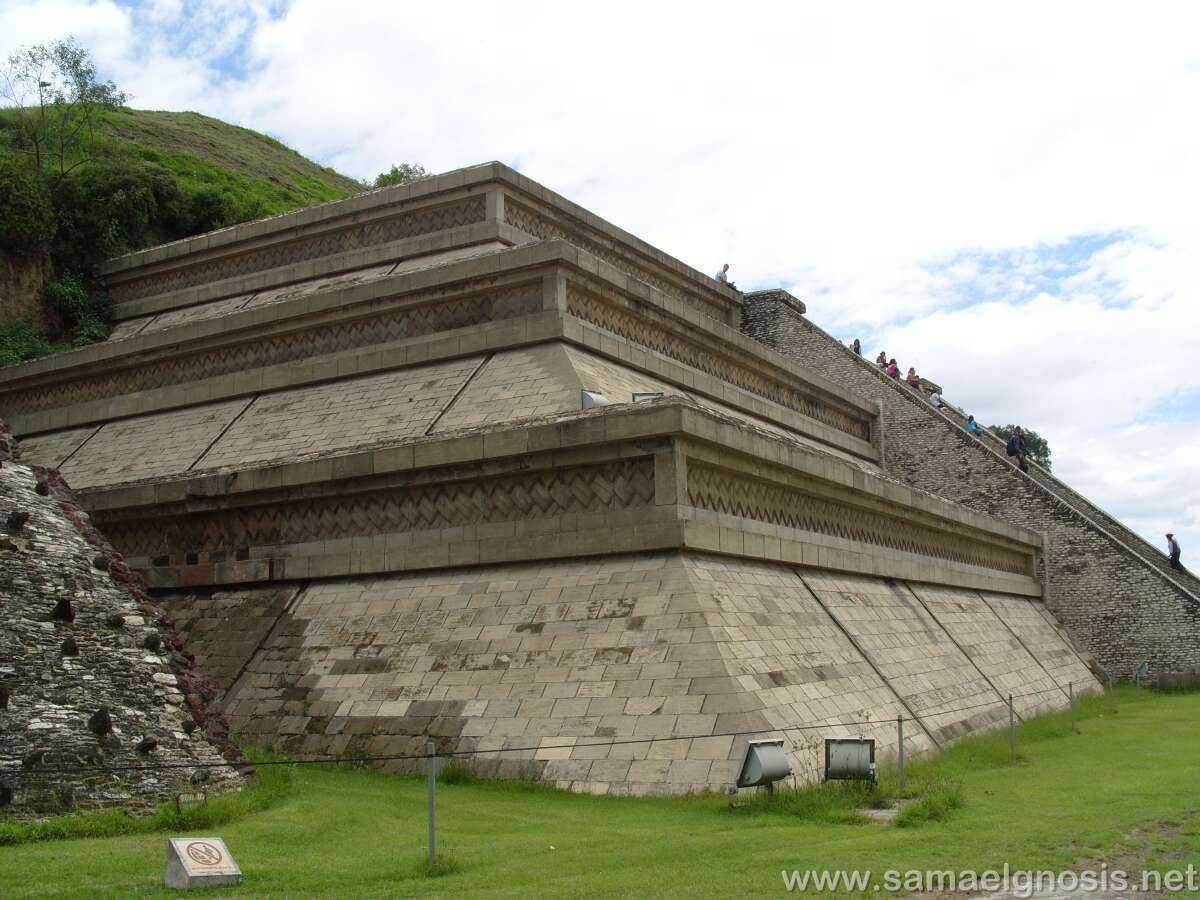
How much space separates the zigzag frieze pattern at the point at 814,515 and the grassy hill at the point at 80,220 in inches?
658

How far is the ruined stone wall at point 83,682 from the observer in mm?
8133

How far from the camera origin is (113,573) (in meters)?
10.5

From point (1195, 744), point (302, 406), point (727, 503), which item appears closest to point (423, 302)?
point (302, 406)

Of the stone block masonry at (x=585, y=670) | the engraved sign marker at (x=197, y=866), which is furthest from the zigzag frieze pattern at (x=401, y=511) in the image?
the engraved sign marker at (x=197, y=866)

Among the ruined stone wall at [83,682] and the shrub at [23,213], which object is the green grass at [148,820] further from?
the shrub at [23,213]

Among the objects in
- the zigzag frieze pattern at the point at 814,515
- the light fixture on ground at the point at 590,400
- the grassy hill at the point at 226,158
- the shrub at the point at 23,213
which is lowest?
the zigzag frieze pattern at the point at 814,515

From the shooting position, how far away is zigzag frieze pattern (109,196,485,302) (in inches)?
796

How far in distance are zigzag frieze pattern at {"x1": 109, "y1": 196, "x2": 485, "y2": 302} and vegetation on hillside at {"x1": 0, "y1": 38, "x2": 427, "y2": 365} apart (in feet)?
4.23

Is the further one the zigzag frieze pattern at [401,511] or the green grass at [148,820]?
the zigzag frieze pattern at [401,511]

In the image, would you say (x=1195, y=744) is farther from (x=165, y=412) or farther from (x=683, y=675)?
(x=165, y=412)

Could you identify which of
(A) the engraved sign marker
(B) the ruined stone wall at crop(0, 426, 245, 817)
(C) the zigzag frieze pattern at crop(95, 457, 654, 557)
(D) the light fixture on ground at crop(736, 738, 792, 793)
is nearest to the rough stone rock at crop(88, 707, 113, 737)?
(B) the ruined stone wall at crop(0, 426, 245, 817)

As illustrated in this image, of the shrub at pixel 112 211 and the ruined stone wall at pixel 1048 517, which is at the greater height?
the shrub at pixel 112 211

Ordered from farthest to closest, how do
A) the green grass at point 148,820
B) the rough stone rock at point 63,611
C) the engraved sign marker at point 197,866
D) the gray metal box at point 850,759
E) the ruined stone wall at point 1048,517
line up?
the ruined stone wall at point 1048,517 < the rough stone rock at point 63,611 < the gray metal box at point 850,759 < the green grass at point 148,820 < the engraved sign marker at point 197,866

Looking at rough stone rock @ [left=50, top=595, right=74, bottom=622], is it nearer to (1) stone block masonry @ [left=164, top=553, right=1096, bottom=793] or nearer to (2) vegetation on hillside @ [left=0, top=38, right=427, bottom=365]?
(1) stone block masonry @ [left=164, top=553, right=1096, bottom=793]
